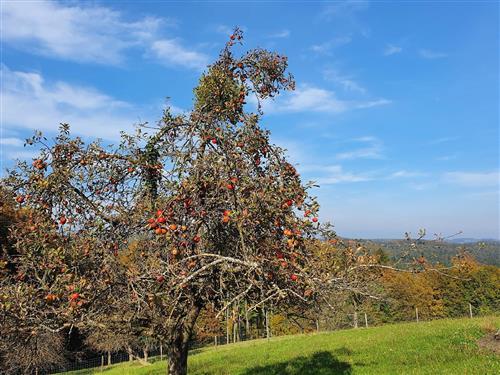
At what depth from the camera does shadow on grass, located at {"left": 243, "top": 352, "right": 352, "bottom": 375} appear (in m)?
12.9

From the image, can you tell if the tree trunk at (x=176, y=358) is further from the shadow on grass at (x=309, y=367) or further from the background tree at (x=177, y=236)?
the shadow on grass at (x=309, y=367)

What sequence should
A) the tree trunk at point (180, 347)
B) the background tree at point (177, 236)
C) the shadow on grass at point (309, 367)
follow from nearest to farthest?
the background tree at point (177, 236) < the tree trunk at point (180, 347) < the shadow on grass at point (309, 367)

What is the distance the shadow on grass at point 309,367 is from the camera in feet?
42.5

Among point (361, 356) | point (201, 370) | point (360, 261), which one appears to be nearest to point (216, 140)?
point (360, 261)

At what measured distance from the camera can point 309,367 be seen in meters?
14.0

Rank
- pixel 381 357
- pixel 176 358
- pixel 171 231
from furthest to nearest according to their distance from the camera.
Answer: pixel 381 357
pixel 176 358
pixel 171 231

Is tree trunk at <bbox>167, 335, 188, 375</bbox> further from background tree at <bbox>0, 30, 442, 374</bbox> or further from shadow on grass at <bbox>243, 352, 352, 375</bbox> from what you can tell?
shadow on grass at <bbox>243, 352, 352, 375</bbox>

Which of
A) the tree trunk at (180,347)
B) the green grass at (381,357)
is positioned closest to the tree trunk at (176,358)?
the tree trunk at (180,347)

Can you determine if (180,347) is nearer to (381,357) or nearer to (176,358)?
(176,358)

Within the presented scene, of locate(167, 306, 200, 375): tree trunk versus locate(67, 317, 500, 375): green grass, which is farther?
locate(67, 317, 500, 375): green grass

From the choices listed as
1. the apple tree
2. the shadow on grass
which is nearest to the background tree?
the apple tree

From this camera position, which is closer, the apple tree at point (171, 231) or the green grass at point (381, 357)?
the apple tree at point (171, 231)

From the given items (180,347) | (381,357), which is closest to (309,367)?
(381,357)

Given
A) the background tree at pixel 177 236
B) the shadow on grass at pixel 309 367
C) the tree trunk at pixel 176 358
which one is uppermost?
the background tree at pixel 177 236
